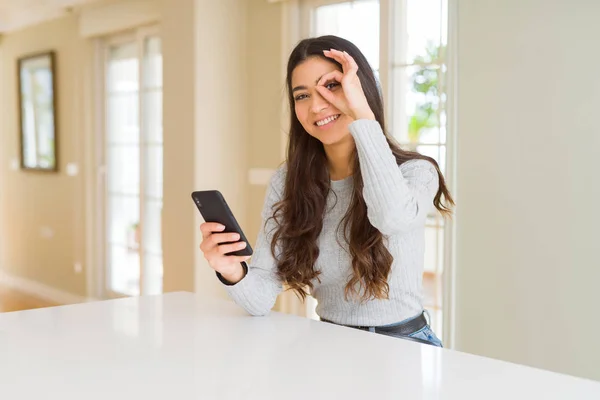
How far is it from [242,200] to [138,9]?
1657 millimetres

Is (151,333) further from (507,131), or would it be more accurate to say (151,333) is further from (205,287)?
(205,287)

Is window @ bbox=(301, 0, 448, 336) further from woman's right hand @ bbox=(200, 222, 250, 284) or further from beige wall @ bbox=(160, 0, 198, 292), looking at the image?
woman's right hand @ bbox=(200, 222, 250, 284)

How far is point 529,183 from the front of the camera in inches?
102

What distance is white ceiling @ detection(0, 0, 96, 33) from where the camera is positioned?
5.19 metres

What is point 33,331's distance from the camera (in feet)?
4.59

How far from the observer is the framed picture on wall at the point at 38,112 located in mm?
5668

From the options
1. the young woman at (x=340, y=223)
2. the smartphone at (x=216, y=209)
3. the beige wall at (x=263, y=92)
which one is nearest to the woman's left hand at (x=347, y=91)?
the young woman at (x=340, y=223)

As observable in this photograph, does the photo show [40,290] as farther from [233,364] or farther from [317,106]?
[233,364]

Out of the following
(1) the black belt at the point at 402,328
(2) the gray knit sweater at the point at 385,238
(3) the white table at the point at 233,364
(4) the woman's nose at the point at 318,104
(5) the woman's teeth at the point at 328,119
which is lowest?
(1) the black belt at the point at 402,328

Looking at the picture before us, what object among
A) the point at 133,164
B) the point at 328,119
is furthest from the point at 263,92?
the point at 328,119

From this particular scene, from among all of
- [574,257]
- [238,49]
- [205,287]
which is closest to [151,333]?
[574,257]

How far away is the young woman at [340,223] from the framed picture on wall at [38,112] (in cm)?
441

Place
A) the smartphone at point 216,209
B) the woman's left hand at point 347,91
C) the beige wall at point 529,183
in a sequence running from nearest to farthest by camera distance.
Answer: the smartphone at point 216,209 → the woman's left hand at point 347,91 → the beige wall at point 529,183

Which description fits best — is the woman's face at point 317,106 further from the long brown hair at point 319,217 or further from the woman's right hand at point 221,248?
the woman's right hand at point 221,248
